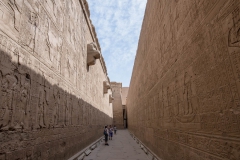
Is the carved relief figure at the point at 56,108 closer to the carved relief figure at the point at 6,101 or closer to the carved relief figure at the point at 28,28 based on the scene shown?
the carved relief figure at the point at 28,28

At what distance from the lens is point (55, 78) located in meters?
4.23

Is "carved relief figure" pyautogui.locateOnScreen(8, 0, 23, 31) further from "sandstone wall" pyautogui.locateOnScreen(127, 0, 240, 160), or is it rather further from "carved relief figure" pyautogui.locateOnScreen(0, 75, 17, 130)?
"sandstone wall" pyautogui.locateOnScreen(127, 0, 240, 160)

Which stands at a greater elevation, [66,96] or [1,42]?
[1,42]

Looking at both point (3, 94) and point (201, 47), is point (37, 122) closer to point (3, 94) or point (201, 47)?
point (3, 94)

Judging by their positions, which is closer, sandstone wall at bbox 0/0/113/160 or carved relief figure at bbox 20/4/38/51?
sandstone wall at bbox 0/0/113/160

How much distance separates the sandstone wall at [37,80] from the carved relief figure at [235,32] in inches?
105

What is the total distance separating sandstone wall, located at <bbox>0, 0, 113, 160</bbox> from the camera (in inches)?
97.1

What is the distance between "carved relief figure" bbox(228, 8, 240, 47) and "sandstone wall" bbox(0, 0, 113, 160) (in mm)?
2670

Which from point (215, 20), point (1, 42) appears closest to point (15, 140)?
point (1, 42)

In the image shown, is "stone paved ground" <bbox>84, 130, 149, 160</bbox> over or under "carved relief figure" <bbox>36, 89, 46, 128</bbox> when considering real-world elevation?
under

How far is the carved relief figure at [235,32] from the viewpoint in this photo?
162 cm

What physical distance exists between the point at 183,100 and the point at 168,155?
160 centimetres

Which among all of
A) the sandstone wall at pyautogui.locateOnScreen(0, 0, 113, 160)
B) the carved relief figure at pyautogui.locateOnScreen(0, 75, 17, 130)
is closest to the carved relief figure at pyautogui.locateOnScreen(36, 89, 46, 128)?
the sandstone wall at pyautogui.locateOnScreen(0, 0, 113, 160)

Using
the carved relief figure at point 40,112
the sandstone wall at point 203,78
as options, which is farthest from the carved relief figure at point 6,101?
the sandstone wall at point 203,78
